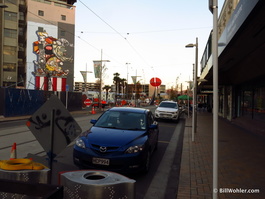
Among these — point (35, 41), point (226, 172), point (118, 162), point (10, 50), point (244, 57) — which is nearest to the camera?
point (118, 162)

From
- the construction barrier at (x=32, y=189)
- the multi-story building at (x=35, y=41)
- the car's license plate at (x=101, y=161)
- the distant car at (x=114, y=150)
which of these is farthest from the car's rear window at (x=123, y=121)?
the multi-story building at (x=35, y=41)

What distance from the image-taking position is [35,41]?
53500mm

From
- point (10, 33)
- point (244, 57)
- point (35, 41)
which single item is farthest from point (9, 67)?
point (244, 57)

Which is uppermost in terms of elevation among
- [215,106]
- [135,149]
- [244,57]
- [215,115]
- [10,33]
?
[10,33]

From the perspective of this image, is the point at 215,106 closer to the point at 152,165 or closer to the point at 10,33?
the point at 152,165

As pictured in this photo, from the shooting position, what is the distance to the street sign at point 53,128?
155 inches

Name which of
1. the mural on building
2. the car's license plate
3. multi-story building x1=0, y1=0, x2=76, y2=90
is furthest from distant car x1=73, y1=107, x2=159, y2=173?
the mural on building

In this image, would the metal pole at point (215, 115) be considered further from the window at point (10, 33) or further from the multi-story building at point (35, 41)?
the window at point (10, 33)

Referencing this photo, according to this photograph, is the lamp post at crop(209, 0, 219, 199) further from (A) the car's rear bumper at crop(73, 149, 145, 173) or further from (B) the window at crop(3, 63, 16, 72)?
(B) the window at crop(3, 63, 16, 72)

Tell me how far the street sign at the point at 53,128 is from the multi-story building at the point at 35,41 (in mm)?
44667

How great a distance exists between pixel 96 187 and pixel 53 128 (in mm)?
1808

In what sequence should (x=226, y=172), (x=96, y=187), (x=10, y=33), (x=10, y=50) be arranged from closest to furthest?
(x=96, y=187) → (x=226, y=172) → (x=10, y=33) → (x=10, y=50)

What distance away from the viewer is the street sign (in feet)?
12.9

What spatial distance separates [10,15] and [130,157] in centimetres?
4861
